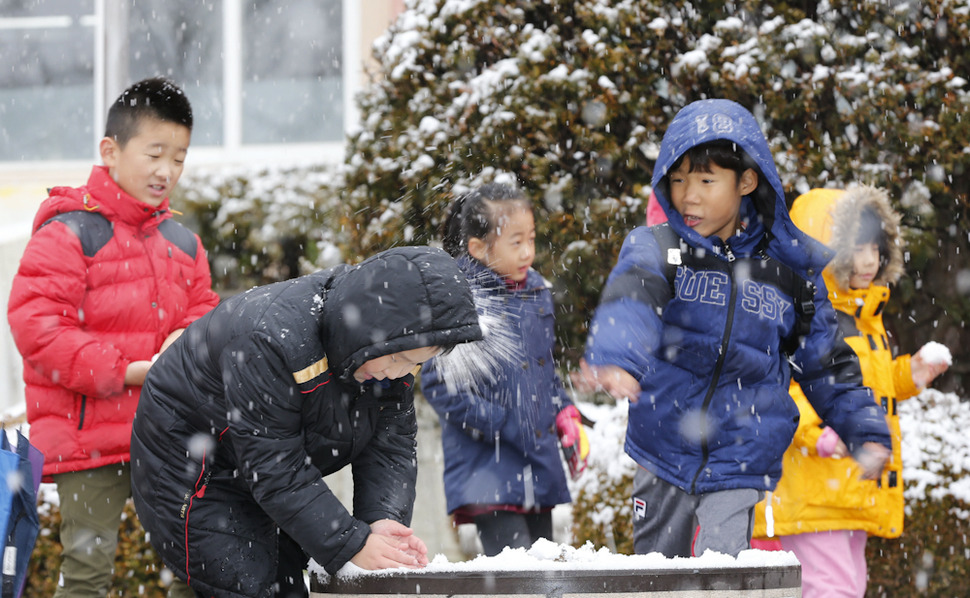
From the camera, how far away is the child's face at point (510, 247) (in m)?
4.01

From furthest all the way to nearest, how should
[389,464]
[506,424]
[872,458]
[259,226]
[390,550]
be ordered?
[259,226]
[506,424]
[872,458]
[389,464]
[390,550]

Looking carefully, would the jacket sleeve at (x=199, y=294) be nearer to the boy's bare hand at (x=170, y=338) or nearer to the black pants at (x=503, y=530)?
the boy's bare hand at (x=170, y=338)

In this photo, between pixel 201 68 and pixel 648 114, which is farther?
pixel 201 68

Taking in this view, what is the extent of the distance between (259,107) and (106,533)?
7.24 meters

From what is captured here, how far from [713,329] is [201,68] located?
325 inches

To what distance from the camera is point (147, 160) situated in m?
3.88

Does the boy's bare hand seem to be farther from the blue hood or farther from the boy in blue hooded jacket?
the blue hood

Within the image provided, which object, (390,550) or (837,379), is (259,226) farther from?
(390,550)

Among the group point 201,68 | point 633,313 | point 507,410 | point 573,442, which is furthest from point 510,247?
point 201,68

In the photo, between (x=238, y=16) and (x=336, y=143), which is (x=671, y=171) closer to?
(x=336, y=143)

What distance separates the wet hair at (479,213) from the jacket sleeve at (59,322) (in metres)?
1.32

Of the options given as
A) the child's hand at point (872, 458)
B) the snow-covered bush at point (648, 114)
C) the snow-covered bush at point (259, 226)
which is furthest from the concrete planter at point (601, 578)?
the snow-covered bush at point (259, 226)

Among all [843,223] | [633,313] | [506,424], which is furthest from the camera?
[843,223]

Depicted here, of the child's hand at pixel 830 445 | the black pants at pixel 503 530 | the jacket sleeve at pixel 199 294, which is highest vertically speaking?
the jacket sleeve at pixel 199 294
